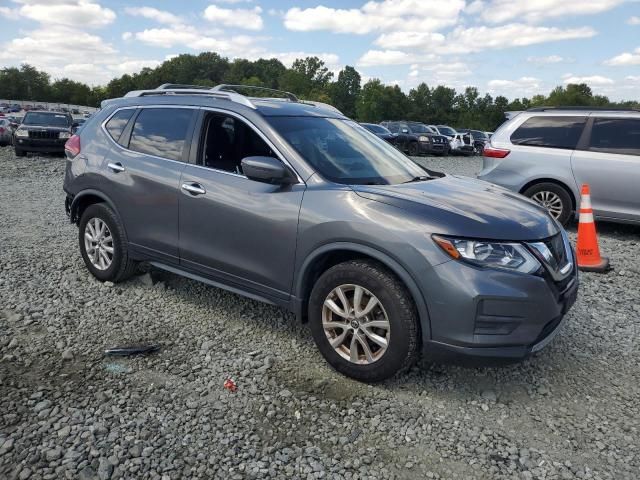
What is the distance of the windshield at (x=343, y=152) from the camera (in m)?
3.77

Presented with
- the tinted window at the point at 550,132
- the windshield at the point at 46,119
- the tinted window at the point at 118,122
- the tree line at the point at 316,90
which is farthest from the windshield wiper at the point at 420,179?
the tree line at the point at 316,90

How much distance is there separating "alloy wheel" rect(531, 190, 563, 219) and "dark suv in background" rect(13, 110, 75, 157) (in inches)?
586

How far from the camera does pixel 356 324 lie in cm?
336

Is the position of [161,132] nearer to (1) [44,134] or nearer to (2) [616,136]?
(2) [616,136]

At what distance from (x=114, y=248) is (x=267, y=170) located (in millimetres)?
2026

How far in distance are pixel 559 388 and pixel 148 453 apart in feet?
8.26

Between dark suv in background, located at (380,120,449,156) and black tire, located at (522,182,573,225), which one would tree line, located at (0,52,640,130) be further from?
black tire, located at (522,182,573,225)

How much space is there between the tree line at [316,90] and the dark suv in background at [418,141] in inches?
2253

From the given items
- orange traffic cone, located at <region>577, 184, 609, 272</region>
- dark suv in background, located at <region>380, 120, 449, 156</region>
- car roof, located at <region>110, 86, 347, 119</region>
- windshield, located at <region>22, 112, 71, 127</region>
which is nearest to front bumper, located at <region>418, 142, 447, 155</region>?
dark suv in background, located at <region>380, 120, 449, 156</region>

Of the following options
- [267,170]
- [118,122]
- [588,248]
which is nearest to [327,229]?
[267,170]

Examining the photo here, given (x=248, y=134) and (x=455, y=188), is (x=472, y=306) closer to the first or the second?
(x=455, y=188)

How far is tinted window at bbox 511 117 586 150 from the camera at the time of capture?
7.87m

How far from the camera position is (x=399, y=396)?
11.0 ft

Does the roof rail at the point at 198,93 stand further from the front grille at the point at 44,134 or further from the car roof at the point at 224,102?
the front grille at the point at 44,134
